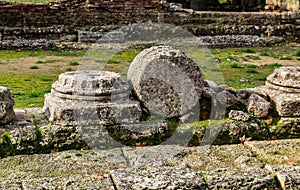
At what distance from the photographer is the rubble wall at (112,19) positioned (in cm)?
1409

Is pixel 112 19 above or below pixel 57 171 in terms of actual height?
above

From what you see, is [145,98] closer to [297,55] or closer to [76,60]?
[76,60]

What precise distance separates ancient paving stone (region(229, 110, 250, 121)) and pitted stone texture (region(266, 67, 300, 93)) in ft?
1.95

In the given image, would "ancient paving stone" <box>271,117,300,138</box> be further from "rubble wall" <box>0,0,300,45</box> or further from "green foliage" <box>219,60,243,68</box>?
"rubble wall" <box>0,0,300,45</box>

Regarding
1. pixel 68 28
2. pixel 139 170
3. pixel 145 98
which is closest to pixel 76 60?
pixel 68 28

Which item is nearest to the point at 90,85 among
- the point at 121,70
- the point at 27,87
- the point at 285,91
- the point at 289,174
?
the point at 289,174

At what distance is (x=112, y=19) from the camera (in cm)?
1508

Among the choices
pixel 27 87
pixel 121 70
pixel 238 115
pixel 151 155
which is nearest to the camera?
pixel 151 155

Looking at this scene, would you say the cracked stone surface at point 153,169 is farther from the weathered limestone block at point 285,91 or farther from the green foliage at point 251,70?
the green foliage at point 251,70

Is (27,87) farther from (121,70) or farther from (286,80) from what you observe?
(286,80)

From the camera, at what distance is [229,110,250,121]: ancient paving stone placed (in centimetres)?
471

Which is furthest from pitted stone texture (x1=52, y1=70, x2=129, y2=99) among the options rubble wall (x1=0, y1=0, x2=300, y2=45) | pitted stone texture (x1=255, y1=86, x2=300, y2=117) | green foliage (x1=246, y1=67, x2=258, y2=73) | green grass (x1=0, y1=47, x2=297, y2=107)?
rubble wall (x1=0, y1=0, x2=300, y2=45)

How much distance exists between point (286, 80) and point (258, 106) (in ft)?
1.54

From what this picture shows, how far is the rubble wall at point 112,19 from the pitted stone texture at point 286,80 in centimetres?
979
